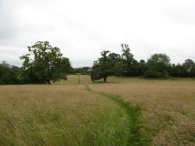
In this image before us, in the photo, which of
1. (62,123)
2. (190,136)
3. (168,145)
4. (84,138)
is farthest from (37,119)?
(190,136)

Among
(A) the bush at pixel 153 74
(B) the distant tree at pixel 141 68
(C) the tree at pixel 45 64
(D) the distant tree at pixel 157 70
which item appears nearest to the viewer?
(C) the tree at pixel 45 64

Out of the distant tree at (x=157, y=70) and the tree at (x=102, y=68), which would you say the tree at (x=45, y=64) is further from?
the distant tree at (x=157, y=70)

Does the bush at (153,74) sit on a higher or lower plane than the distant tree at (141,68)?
lower

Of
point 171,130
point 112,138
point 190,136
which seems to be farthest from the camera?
point 171,130

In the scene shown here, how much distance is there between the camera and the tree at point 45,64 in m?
65.8

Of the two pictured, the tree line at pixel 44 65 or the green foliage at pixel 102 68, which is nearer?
the tree line at pixel 44 65

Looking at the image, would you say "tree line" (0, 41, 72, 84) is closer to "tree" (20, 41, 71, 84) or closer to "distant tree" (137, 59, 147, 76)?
"tree" (20, 41, 71, 84)

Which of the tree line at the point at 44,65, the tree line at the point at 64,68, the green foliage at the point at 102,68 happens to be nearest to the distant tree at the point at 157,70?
the tree line at the point at 64,68

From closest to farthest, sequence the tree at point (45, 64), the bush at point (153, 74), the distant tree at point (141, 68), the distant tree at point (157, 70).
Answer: the tree at point (45, 64), the bush at point (153, 74), the distant tree at point (157, 70), the distant tree at point (141, 68)

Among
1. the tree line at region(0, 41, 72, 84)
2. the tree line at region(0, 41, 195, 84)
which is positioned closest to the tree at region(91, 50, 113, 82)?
the tree line at region(0, 41, 195, 84)

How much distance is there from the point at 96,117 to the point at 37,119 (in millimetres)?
2723

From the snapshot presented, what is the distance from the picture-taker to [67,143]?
26.6 feet

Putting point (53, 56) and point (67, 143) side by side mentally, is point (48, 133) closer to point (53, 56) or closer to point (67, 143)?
point (67, 143)

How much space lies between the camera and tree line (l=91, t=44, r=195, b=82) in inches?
3179
